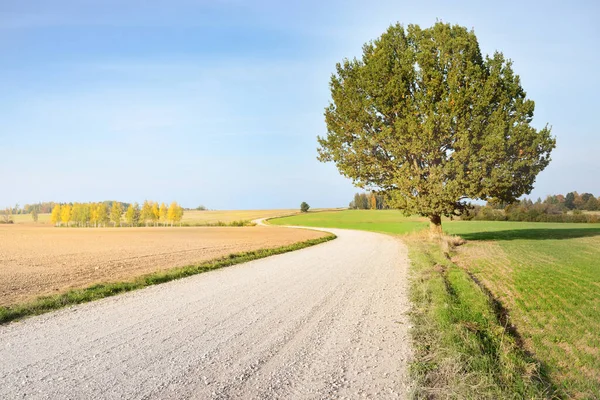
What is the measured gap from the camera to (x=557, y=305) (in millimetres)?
9539

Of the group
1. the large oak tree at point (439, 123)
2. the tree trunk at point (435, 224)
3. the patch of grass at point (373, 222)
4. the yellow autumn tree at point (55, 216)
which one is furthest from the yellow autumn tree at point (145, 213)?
the tree trunk at point (435, 224)

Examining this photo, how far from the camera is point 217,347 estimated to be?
21.1 ft

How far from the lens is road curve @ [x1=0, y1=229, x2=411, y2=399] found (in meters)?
4.92

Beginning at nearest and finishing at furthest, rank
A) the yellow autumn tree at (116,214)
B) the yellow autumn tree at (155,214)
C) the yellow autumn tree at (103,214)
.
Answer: the yellow autumn tree at (116,214) < the yellow autumn tree at (155,214) < the yellow autumn tree at (103,214)

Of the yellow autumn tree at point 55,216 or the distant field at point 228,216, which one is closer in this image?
the distant field at point 228,216

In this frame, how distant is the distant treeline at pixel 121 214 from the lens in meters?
118

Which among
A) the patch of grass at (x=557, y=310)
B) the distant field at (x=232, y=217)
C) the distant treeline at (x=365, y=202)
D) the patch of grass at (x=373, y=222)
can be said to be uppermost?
the distant treeline at (x=365, y=202)

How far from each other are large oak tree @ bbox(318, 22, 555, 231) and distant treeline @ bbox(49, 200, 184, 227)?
98.0 meters

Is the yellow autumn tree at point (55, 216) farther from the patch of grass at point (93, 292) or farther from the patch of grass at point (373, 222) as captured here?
the patch of grass at point (93, 292)

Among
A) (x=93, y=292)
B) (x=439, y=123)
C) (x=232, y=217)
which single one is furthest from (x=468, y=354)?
(x=232, y=217)

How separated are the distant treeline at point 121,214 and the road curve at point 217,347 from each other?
4426 inches

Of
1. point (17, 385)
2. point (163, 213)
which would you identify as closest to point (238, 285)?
point (17, 385)

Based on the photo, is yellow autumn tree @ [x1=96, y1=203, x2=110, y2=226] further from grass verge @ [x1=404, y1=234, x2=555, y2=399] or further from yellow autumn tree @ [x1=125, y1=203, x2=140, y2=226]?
grass verge @ [x1=404, y1=234, x2=555, y2=399]

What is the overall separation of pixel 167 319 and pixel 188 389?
378 cm
